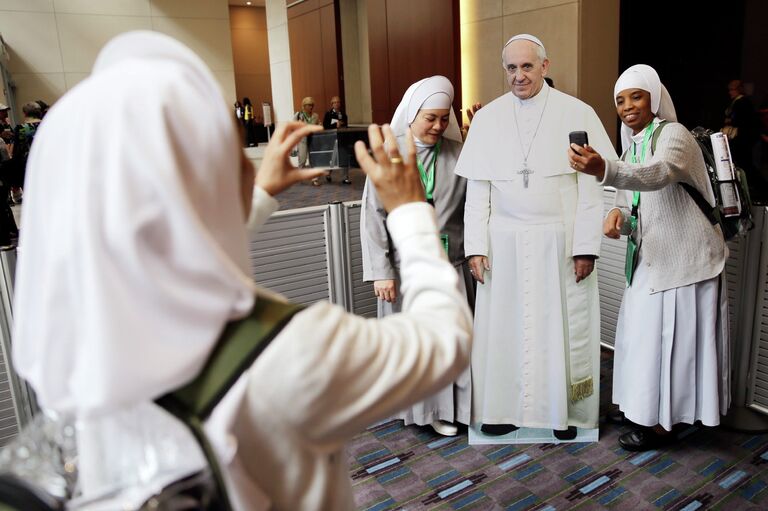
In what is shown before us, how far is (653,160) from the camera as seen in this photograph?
2.71 m

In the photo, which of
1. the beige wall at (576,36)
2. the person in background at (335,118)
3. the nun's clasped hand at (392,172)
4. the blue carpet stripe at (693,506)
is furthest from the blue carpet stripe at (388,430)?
the person in background at (335,118)

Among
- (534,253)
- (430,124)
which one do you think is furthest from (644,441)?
(430,124)

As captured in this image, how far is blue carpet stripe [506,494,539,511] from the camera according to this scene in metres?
2.74

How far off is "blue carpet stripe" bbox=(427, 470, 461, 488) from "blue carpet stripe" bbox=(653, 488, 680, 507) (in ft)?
2.88

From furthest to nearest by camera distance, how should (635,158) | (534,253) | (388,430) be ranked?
(388,430) < (534,253) < (635,158)

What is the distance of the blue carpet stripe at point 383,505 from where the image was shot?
2787mm

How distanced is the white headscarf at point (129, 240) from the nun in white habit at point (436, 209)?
239 centimetres

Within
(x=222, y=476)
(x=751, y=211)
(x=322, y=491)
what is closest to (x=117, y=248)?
(x=222, y=476)

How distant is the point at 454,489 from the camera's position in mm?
2904

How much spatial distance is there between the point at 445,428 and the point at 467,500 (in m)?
0.64

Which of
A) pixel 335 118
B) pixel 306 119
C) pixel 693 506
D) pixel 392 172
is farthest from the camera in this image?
pixel 335 118

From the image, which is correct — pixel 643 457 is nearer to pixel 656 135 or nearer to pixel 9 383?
pixel 656 135

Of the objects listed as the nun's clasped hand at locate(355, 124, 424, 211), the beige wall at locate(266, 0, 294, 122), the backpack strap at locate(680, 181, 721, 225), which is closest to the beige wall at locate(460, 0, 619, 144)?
the backpack strap at locate(680, 181, 721, 225)

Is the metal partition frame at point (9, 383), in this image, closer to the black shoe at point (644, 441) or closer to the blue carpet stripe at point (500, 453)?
the blue carpet stripe at point (500, 453)
